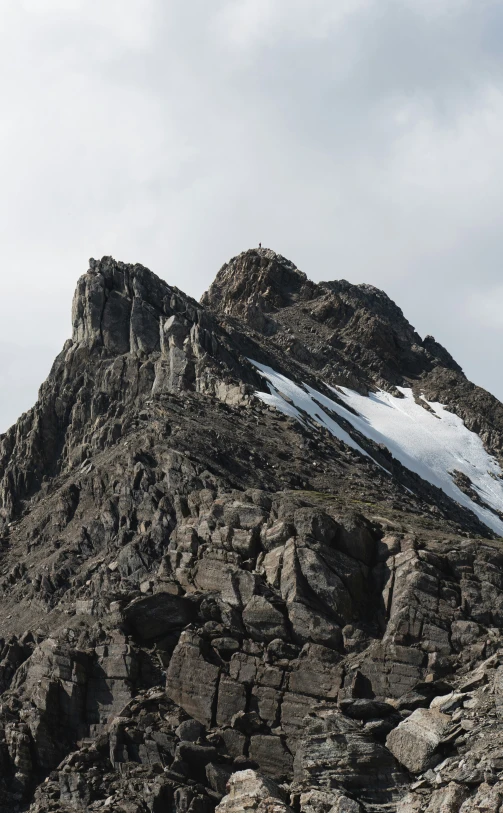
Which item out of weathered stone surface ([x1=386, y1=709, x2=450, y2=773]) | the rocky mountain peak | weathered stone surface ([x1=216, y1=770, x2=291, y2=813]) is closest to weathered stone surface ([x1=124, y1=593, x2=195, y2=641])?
weathered stone surface ([x1=216, y1=770, x2=291, y2=813])

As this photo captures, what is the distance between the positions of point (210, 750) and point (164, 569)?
1157 cm

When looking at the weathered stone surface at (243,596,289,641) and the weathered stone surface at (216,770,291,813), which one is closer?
the weathered stone surface at (216,770,291,813)

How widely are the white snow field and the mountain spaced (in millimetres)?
6272

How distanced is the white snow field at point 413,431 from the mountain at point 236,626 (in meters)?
6.27

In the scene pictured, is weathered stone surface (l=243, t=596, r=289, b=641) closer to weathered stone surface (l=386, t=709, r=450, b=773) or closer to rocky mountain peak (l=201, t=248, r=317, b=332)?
weathered stone surface (l=386, t=709, r=450, b=773)

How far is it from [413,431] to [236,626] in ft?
260

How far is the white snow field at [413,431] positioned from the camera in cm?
9394

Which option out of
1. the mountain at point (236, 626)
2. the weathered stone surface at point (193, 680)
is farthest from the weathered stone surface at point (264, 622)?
the weathered stone surface at point (193, 680)

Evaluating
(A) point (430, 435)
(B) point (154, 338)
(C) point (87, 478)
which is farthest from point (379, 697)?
(A) point (430, 435)

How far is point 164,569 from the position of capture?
5025 cm

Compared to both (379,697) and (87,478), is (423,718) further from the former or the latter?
(87,478)

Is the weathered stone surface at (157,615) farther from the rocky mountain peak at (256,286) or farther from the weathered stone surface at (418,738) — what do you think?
the rocky mountain peak at (256,286)

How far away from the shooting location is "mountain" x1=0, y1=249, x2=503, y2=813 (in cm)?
3572

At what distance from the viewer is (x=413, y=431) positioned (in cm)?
12200
